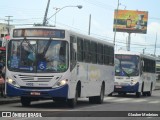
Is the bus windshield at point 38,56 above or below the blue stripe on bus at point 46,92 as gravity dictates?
above

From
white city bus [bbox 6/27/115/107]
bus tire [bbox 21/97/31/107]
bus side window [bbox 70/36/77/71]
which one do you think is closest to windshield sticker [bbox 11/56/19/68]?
white city bus [bbox 6/27/115/107]

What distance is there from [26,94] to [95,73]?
19.2ft

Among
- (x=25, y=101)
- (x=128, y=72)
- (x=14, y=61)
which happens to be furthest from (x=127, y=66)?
(x=14, y=61)

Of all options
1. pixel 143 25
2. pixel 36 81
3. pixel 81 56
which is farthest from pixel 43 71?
pixel 143 25

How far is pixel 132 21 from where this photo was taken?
107 m

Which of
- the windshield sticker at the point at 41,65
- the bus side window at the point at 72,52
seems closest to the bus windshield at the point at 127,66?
the bus side window at the point at 72,52

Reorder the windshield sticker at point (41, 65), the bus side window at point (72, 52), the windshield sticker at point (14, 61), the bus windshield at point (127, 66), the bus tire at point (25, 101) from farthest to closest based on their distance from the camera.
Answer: the bus windshield at point (127, 66) → the bus tire at point (25, 101) → the bus side window at point (72, 52) → the windshield sticker at point (14, 61) → the windshield sticker at point (41, 65)

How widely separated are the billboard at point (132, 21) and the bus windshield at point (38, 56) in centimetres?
8533

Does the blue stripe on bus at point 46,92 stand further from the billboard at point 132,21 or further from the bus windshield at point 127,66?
the billboard at point 132,21

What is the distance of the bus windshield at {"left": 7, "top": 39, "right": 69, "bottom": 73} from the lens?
2122 centimetres

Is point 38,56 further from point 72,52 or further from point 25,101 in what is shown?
point 25,101

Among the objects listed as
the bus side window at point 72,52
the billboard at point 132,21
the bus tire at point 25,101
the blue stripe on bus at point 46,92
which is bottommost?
the bus tire at point 25,101

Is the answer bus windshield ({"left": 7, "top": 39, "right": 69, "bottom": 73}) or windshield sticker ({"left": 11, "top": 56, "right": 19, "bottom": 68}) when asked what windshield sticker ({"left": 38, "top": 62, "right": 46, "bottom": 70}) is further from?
windshield sticker ({"left": 11, "top": 56, "right": 19, "bottom": 68})

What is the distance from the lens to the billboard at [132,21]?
10669 centimetres
